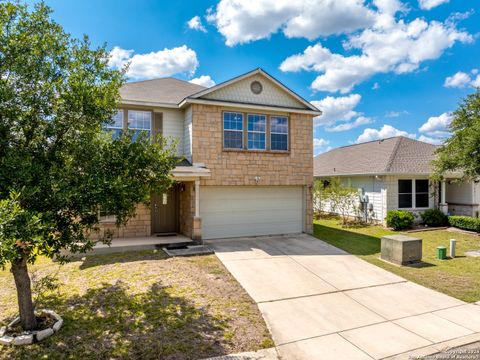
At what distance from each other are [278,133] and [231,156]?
260 cm

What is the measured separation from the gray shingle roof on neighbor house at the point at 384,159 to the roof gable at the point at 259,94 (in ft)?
21.9

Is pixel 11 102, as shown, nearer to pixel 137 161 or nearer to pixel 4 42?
pixel 4 42

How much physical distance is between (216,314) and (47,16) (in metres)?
6.42

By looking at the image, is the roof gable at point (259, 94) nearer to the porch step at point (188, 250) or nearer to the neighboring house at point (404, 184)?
the porch step at point (188, 250)

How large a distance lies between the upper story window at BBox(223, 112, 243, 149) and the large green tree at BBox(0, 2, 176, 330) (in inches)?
279

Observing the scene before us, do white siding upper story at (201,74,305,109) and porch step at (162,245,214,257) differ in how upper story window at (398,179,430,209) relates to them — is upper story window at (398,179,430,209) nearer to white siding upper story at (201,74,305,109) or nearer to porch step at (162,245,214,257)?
white siding upper story at (201,74,305,109)

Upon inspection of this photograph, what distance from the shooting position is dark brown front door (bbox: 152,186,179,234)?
12898 millimetres

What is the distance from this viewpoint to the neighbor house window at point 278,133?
13516 mm

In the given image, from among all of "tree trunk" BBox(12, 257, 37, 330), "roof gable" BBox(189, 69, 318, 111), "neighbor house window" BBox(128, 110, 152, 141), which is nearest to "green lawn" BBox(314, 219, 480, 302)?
"roof gable" BBox(189, 69, 318, 111)

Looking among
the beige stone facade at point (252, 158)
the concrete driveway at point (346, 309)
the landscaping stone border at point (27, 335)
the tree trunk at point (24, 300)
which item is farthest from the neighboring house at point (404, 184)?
the tree trunk at point (24, 300)

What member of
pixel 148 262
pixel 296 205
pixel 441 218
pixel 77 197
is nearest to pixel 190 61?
pixel 296 205

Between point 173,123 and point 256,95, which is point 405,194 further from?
point 173,123

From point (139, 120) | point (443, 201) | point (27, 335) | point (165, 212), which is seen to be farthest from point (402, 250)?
point (139, 120)

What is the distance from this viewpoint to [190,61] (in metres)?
16.6
